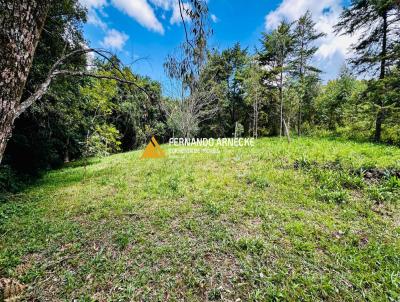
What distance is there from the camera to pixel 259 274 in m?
2.48

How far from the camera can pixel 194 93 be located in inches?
443

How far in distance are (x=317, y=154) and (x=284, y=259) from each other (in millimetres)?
4920

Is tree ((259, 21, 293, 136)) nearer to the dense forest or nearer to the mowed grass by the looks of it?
the dense forest

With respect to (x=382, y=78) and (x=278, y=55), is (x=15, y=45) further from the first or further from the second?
(x=278, y=55)

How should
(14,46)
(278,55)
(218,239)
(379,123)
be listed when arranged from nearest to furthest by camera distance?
(14,46)
(218,239)
(379,123)
(278,55)

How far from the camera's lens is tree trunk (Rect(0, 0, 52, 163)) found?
1.15 m

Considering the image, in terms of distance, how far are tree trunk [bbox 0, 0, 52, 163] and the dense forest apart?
0.66 metres

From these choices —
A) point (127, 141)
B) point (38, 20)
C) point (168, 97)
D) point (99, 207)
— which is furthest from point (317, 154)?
point (127, 141)

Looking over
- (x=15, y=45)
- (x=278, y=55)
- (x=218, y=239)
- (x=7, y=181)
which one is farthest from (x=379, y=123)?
(x=7, y=181)

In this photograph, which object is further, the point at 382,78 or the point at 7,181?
the point at 382,78

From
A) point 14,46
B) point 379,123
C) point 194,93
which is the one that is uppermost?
point 194,93

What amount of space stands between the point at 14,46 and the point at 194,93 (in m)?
10.4

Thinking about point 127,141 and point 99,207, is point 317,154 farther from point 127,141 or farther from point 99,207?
point 127,141

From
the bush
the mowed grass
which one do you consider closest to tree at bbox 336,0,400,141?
the mowed grass
